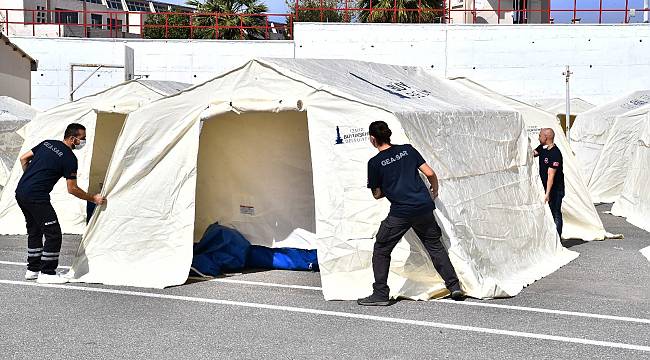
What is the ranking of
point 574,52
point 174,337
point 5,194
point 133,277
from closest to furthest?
point 174,337 < point 133,277 < point 5,194 < point 574,52

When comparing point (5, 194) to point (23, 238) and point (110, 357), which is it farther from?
point (110, 357)

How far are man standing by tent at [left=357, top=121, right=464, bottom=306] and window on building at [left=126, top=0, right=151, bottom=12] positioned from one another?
73.6 meters

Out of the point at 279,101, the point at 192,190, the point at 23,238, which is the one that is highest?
the point at 279,101

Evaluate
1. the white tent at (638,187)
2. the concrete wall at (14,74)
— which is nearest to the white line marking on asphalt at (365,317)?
the white tent at (638,187)

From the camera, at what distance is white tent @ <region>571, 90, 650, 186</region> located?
76.0 ft

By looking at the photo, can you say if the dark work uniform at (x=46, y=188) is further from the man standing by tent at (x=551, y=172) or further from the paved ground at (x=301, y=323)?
the man standing by tent at (x=551, y=172)

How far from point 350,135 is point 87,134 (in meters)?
6.96

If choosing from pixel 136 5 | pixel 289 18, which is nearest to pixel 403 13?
pixel 289 18

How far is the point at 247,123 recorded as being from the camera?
1199 cm

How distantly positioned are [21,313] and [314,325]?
2.64 metres

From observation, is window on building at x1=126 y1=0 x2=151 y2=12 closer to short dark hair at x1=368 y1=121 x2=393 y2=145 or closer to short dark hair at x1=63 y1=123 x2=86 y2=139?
short dark hair at x1=63 y1=123 x2=86 y2=139

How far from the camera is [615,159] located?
22047mm

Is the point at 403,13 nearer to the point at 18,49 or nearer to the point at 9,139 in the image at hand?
the point at 18,49

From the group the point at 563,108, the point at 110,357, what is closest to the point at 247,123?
the point at 110,357
